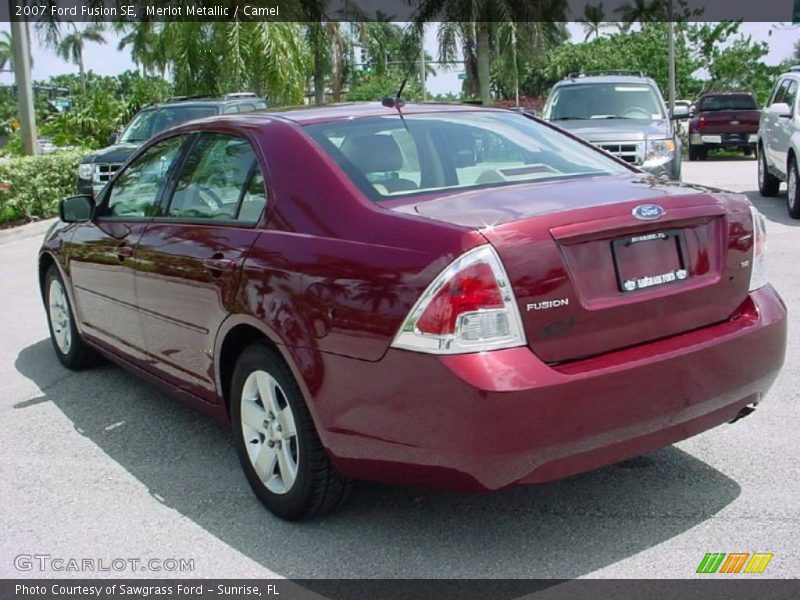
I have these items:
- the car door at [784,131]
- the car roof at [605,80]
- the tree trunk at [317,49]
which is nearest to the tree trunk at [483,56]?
the tree trunk at [317,49]

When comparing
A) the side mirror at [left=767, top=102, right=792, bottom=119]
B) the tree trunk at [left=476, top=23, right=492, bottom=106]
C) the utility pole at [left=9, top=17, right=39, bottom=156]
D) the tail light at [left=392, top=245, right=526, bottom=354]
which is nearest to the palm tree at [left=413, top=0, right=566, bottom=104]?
the tree trunk at [left=476, top=23, right=492, bottom=106]

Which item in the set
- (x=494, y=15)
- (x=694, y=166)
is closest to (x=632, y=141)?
(x=694, y=166)

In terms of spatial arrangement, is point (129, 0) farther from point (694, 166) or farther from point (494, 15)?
point (694, 166)

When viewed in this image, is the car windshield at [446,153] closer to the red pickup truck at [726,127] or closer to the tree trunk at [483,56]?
the red pickup truck at [726,127]

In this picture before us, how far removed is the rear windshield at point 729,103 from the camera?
83.0 ft

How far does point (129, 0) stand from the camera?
2514cm

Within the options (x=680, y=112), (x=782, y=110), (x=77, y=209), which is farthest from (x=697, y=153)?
(x=77, y=209)

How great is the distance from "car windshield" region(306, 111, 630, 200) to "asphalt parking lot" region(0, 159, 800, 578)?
134cm

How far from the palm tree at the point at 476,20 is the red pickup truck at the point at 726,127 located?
25.7ft

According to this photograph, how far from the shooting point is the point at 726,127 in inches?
960

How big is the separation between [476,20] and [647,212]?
28.9 m

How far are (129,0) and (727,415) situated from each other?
79.8 feet

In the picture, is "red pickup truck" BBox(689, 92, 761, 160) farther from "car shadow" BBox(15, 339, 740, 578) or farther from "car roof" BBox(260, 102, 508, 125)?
"car shadow" BBox(15, 339, 740, 578)

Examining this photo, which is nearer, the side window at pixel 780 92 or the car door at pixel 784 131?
the car door at pixel 784 131
